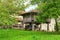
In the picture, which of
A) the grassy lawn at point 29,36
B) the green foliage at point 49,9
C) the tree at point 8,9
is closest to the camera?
the grassy lawn at point 29,36

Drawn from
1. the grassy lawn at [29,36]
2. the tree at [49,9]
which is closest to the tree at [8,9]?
the grassy lawn at [29,36]

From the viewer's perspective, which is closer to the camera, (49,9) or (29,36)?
(29,36)

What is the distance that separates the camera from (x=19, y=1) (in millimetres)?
29516

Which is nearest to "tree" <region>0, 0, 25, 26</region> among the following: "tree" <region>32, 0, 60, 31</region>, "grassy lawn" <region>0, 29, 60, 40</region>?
"grassy lawn" <region>0, 29, 60, 40</region>

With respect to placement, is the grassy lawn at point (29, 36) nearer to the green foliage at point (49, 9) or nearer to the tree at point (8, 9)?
the tree at point (8, 9)

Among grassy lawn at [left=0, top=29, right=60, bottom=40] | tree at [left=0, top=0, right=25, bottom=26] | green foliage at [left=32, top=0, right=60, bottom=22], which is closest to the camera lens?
grassy lawn at [left=0, top=29, right=60, bottom=40]

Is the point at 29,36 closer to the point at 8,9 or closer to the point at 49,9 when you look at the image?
the point at 8,9

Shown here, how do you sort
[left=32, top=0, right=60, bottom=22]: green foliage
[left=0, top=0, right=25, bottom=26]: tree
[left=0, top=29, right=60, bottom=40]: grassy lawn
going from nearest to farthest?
[left=0, top=29, right=60, bottom=40]: grassy lawn, [left=0, top=0, right=25, bottom=26]: tree, [left=32, top=0, right=60, bottom=22]: green foliage

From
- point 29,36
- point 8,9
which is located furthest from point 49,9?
point 29,36

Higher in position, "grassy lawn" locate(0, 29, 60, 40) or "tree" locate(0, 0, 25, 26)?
"tree" locate(0, 0, 25, 26)

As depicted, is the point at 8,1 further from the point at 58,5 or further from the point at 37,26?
the point at 37,26

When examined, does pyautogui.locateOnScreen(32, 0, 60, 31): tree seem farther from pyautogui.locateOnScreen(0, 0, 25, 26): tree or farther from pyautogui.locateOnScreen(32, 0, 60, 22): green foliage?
pyautogui.locateOnScreen(0, 0, 25, 26): tree

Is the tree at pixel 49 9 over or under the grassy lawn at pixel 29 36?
over

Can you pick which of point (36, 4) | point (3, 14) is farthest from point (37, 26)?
point (3, 14)
